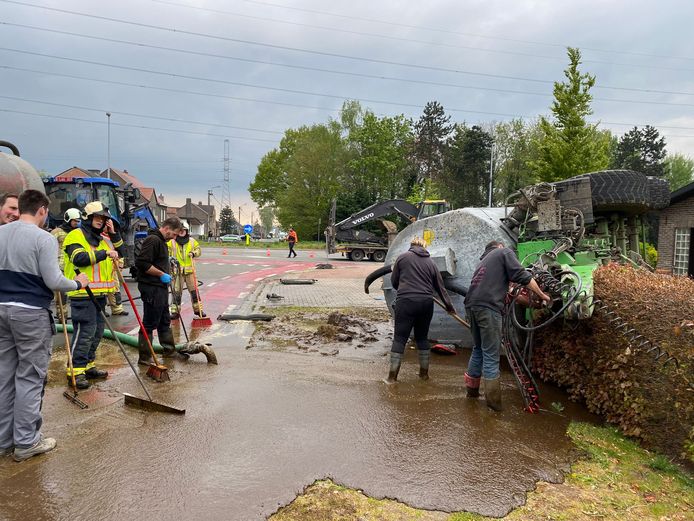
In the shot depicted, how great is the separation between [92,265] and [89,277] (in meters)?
0.18

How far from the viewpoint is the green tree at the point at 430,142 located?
59.6 m

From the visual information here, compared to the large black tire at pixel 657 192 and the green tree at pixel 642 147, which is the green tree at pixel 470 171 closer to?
the green tree at pixel 642 147

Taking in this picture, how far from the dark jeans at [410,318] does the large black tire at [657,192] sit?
3.33m

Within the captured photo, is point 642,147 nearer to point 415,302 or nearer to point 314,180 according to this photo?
point 314,180

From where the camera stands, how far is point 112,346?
6883mm

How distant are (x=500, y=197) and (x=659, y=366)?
5300 centimetres

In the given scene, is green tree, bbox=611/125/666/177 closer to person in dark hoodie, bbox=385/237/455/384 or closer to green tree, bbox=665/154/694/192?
green tree, bbox=665/154/694/192

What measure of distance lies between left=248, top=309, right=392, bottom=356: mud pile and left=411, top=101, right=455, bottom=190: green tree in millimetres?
51686

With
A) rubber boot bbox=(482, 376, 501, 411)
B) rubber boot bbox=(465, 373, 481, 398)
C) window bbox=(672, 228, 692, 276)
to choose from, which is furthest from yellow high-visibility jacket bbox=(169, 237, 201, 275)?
window bbox=(672, 228, 692, 276)

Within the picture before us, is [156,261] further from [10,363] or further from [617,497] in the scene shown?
[617,497]

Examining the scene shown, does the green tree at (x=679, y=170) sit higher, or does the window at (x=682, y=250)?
the green tree at (x=679, y=170)

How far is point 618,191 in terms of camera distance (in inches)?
239

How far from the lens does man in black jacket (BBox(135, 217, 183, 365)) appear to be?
20.0 feet

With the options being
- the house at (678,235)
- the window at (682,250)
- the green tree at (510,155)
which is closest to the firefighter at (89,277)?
the house at (678,235)
